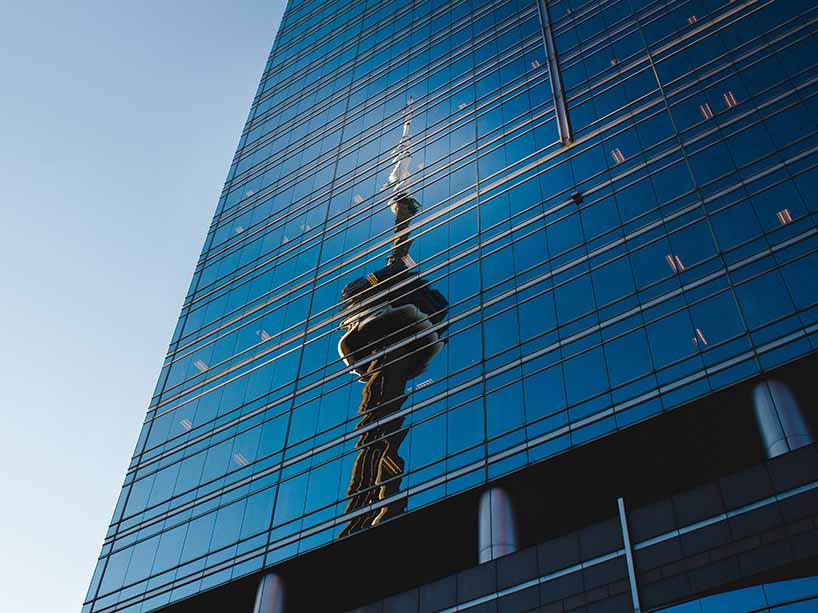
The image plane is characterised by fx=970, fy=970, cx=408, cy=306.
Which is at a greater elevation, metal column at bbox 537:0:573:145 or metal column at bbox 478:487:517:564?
metal column at bbox 537:0:573:145

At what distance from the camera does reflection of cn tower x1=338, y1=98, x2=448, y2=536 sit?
1710 inches

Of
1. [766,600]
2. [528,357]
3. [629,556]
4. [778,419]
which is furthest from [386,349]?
[766,600]

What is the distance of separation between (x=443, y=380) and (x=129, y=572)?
20.2m

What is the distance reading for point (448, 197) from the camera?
57.5 m

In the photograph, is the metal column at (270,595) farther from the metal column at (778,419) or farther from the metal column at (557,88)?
the metal column at (557,88)

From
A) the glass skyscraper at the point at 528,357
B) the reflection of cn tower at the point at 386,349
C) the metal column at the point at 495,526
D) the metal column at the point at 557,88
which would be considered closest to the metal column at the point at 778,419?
the glass skyscraper at the point at 528,357

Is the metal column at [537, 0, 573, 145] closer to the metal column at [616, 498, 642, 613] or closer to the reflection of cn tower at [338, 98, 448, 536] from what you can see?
the metal column at [616, 498, 642, 613]

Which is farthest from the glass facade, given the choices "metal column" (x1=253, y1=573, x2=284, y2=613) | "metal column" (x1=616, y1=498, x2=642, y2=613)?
"metal column" (x1=253, y1=573, x2=284, y2=613)

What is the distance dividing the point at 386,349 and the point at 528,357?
9530mm

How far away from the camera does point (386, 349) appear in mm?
49844

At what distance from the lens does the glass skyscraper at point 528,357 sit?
33500 mm

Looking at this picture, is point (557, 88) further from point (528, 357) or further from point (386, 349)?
point (386, 349)

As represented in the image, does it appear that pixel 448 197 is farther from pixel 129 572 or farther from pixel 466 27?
pixel 129 572

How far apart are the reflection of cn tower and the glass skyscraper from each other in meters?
0.16
